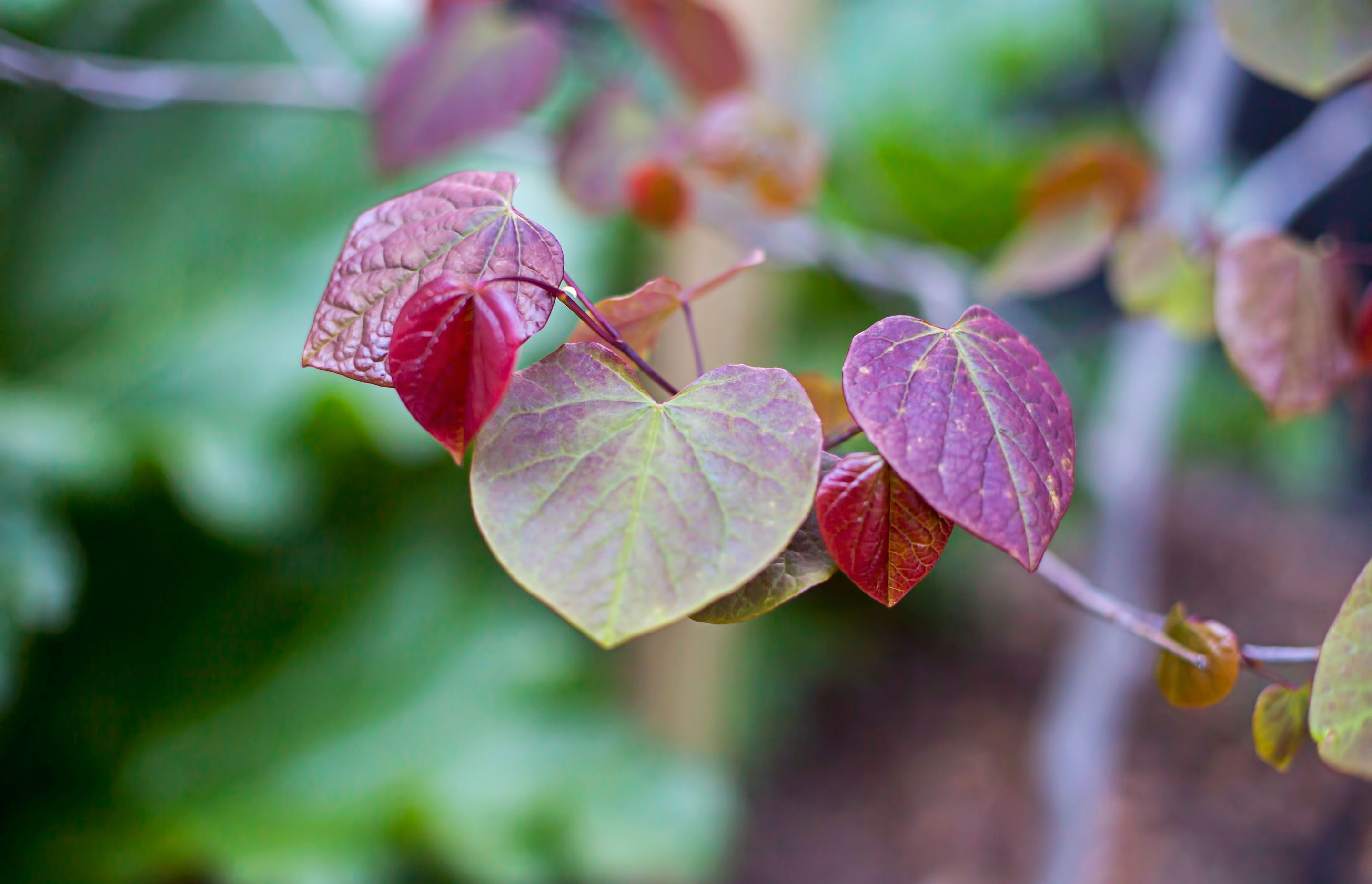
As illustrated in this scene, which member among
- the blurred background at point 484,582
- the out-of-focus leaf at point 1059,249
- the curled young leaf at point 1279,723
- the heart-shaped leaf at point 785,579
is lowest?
the blurred background at point 484,582

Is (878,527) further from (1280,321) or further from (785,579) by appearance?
(1280,321)

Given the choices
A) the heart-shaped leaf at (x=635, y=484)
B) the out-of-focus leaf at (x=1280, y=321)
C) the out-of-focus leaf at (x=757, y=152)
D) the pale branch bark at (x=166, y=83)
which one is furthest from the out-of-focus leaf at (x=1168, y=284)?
the pale branch bark at (x=166, y=83)

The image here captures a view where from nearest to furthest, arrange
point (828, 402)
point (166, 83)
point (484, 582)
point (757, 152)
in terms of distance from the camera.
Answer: point (828, 402)
point (757, 152)
point (166, 83)
point (484, 582)

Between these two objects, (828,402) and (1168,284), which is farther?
(1168,284)

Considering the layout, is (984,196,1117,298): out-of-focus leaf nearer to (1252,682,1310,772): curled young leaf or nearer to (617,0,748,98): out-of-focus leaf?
(617,0,748,98): out-of-focus leaf

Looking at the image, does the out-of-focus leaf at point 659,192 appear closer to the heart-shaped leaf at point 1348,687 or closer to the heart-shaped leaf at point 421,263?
the heart-shaped leaf at point 421,263

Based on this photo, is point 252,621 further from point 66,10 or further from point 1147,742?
point 1147,742

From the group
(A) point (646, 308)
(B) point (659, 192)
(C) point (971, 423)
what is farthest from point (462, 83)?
(C) point (971, 423)
